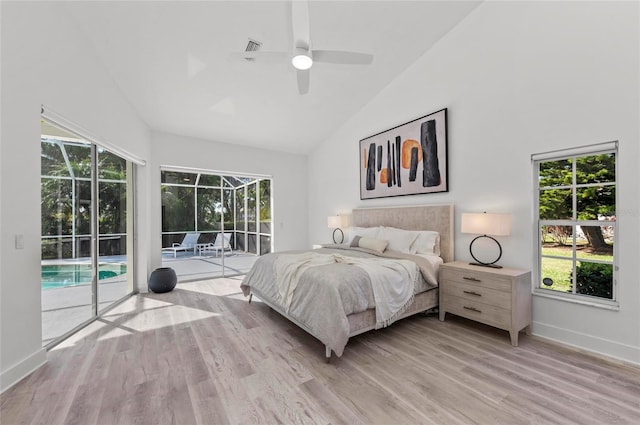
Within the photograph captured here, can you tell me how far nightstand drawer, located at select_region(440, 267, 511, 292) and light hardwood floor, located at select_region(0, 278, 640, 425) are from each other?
0.52m

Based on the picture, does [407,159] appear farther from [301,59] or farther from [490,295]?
[301,59]

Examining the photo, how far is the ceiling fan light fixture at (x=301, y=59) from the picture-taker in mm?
2209

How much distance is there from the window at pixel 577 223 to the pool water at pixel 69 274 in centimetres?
493

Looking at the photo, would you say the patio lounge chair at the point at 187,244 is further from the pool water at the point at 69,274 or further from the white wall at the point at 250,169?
the pool water at the point at 69,274

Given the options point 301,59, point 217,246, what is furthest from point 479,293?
point 217,246

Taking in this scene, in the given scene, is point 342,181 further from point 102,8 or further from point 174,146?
point 102,8

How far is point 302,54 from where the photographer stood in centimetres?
221

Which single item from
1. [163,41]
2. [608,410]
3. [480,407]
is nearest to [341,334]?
[480,407]

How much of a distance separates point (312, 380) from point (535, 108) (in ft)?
11.0

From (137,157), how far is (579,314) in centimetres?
578

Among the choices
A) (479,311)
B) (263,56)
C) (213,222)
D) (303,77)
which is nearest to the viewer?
(263,56)

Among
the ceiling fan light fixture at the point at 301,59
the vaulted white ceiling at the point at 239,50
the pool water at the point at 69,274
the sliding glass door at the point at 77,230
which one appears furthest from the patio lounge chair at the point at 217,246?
the ceiling fan light fixture at the point at 301,59

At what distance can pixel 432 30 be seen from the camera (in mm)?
3406

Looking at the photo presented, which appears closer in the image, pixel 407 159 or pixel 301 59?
pixel 301 59
